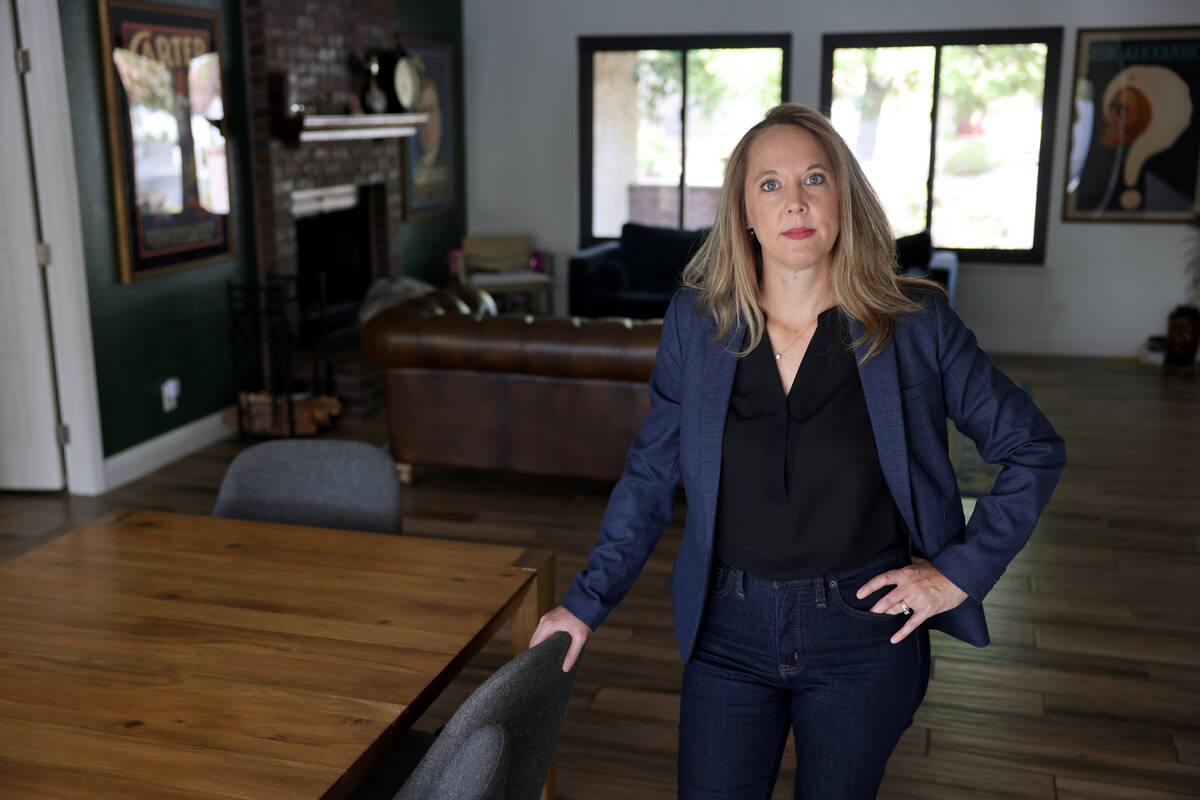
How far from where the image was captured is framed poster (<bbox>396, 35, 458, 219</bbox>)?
765cm

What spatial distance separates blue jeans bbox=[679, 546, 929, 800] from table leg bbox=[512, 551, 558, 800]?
1.54ft

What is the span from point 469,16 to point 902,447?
7.74 m

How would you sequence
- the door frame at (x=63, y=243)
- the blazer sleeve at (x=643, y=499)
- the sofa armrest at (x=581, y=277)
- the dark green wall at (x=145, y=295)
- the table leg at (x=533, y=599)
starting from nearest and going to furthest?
the blazer sleeve at (x=643, y=499)
the table leg at (x=533, y=599)
the door frame at (x=63, y=243)
the dark green wall at (x=145, y=295)
the sofa armrest at (x=581, y=277)

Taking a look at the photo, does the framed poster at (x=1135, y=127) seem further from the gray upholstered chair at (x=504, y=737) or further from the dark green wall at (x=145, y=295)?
the gray upholstered chair at (x=504, y=737)

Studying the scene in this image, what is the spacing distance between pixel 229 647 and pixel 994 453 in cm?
117

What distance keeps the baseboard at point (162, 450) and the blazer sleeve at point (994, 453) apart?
429 cm

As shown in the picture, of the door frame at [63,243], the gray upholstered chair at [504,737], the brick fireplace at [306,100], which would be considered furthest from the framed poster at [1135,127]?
the gray upholstered chair at [504,737]

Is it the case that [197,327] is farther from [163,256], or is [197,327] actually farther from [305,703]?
[305,703]

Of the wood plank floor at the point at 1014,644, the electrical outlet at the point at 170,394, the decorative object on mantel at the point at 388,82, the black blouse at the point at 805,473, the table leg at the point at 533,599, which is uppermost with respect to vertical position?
the decorative object on mantel at the point at 388,82

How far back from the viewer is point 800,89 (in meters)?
7.89

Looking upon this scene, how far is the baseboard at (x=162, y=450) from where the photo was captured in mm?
4926

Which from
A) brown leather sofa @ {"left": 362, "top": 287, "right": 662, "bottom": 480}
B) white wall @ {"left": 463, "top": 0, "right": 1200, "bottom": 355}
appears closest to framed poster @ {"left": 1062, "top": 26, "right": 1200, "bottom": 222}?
white wall @ {"left": 463, "top": 0, "right": 1200, "bottom": 355}

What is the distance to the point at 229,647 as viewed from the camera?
1679 mm

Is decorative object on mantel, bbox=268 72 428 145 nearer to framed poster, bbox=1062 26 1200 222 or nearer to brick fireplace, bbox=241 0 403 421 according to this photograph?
brick fireplace, bbox=241 0 403 421
